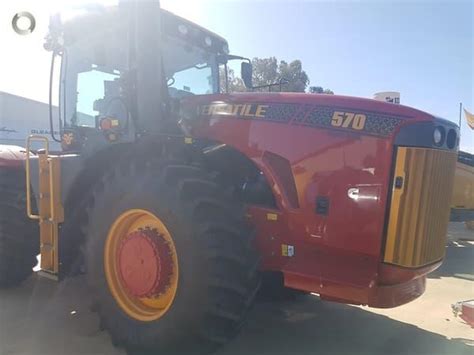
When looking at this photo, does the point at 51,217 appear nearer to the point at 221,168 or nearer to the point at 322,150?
the point at 221,168

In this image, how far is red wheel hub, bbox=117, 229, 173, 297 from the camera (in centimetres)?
321

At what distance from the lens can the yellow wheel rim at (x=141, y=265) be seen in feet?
10.6

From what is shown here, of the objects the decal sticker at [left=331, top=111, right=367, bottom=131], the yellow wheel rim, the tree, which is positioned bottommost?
the yellow wheel rim

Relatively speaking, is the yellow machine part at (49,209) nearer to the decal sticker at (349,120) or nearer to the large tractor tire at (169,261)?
the large tractor tire at (169,261)

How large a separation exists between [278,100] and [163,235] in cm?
129

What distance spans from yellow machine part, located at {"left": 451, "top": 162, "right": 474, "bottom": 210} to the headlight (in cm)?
595

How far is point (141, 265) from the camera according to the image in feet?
10.9

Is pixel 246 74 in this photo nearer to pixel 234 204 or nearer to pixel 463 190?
pixel 234 204

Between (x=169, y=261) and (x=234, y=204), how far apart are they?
597 mm

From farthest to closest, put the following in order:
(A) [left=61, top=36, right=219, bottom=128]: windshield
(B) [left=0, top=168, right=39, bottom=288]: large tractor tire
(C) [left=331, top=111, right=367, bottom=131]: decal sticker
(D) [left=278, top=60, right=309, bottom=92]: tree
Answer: (D) [left=278, top=60, right=309, bottom=92]: tree < (B) [left=0, top=168, right=39, bottom=288]: large tractor tire < (A) [left=61, top=36, right=219, bottom=128]: windshield < (C) [left=331, top=111, right=367, bottom=131]: decal sticker

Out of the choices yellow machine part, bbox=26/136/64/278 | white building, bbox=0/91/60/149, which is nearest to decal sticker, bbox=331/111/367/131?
yellow machine part, bbox=26/136/64/278

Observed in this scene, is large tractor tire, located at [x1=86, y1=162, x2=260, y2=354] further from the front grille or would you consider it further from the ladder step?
the front grille

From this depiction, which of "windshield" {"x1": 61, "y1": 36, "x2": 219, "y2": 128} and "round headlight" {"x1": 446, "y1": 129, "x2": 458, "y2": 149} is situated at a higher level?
"windshield" {"x1": 61, "y1": 36, "x2": 219, "y2": 128}

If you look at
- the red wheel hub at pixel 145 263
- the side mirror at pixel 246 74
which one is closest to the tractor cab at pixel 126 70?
the side mirror at pixel 246 74
